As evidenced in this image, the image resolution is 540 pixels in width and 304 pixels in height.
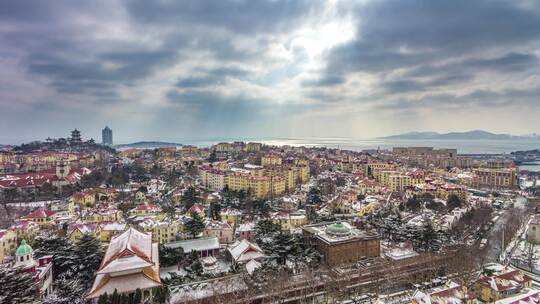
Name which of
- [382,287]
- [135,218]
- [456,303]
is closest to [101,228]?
[135,218]

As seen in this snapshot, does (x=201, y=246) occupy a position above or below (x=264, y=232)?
below

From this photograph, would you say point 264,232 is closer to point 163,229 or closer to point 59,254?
point 163,229

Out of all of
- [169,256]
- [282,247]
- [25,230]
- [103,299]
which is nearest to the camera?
[103,299]

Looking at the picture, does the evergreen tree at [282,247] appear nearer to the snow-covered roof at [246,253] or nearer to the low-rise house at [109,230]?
the snow-covered roof at [246,253]

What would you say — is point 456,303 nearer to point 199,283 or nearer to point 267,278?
point 267,278

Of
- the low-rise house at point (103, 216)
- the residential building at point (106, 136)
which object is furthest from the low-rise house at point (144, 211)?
the residential building at point (106, 136)

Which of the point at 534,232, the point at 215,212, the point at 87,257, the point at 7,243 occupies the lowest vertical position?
→ the point at 534,232

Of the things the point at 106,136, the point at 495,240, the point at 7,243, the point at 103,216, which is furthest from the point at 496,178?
the point at 106,136
